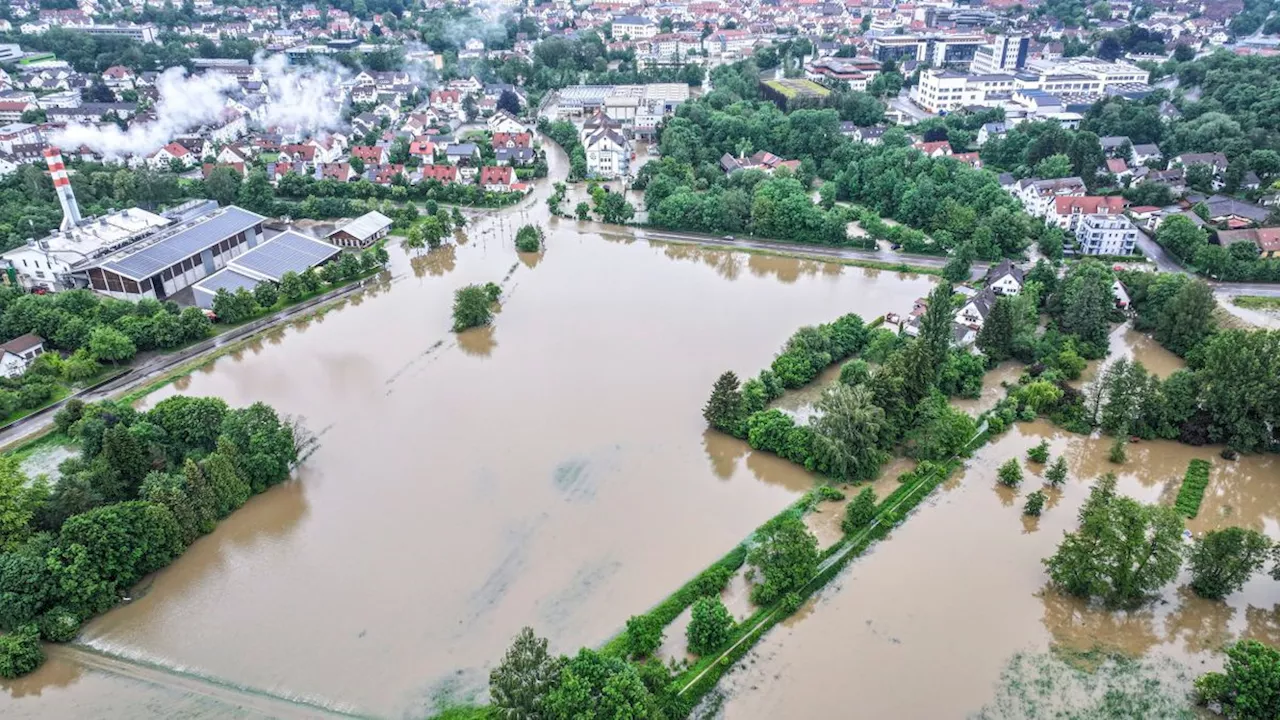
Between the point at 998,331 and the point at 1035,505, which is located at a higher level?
the point at 998,331

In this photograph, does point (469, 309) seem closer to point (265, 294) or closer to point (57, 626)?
point (265, 294)

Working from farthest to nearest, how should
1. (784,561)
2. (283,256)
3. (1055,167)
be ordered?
(1055,167)
(283,256)
(784,561)

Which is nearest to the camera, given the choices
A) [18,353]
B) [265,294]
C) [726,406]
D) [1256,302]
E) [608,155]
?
[726,406]

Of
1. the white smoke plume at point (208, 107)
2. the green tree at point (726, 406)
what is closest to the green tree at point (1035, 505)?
the green tree at point (726, 406)

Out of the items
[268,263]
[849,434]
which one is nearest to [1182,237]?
[849,434]

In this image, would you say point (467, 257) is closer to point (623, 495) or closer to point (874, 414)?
point (623, 495)

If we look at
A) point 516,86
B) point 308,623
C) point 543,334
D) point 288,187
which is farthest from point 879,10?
point 308,623
